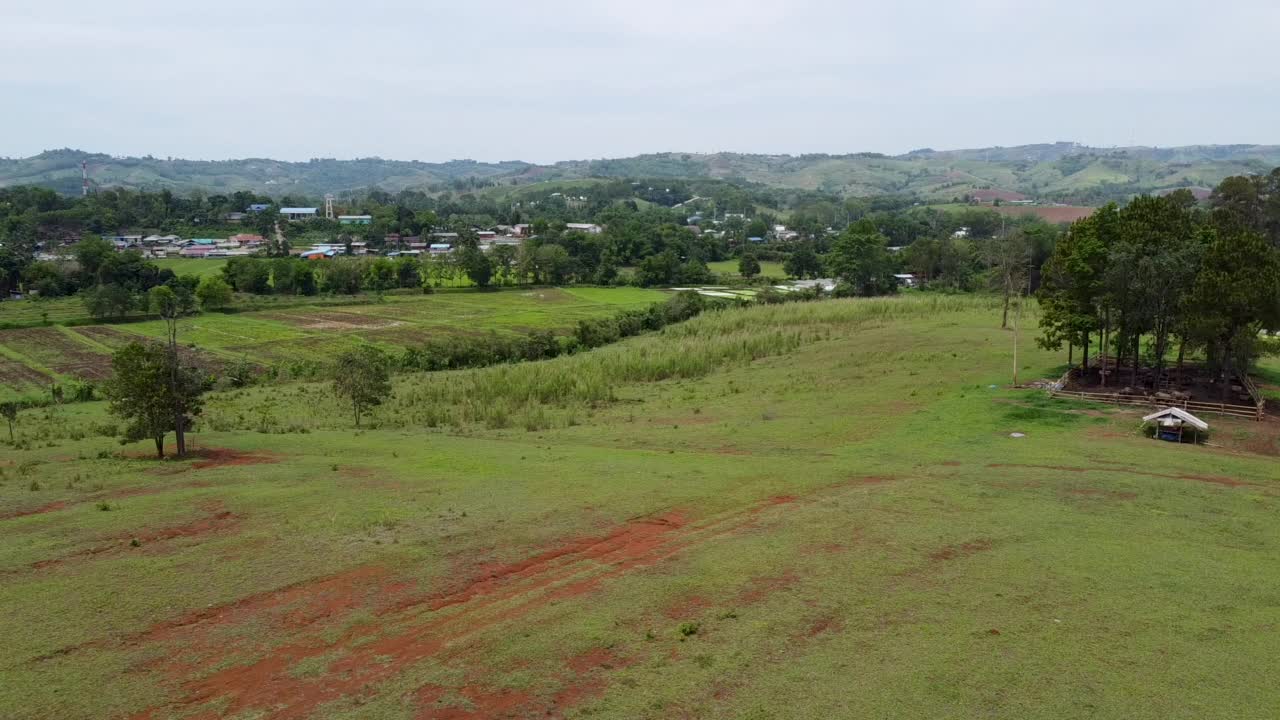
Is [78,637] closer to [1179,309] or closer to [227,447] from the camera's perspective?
[227,447]

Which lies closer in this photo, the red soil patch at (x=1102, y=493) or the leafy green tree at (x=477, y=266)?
the red soil patch at (x=1102, y=493)

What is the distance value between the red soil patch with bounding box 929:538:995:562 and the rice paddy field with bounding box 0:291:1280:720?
129mm

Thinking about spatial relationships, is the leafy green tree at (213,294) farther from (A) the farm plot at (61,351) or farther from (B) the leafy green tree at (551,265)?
(B) the leafy green tree at (551,265)

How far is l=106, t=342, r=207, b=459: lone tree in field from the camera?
95.8 feet

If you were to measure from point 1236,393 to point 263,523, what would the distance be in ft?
135

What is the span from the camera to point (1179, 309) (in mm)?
37656

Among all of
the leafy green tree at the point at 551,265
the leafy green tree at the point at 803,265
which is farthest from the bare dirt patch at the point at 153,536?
the leafy green tree at the point at 803,265

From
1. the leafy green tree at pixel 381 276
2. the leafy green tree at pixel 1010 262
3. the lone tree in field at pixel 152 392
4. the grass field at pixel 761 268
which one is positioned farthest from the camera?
the grass field at pixel 761 268

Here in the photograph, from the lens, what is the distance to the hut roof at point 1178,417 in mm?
31484

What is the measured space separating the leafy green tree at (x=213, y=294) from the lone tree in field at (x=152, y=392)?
69.5 meters

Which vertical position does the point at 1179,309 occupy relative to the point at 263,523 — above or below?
above

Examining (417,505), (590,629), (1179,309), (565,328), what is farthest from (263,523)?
(565,328)

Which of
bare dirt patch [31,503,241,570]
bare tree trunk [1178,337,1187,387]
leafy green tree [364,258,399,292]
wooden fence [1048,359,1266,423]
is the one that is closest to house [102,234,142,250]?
leafy green tree [364,258,399,292]

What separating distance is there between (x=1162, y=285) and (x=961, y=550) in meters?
24.7
